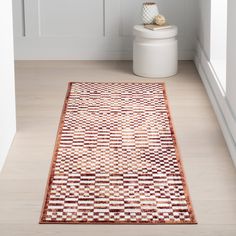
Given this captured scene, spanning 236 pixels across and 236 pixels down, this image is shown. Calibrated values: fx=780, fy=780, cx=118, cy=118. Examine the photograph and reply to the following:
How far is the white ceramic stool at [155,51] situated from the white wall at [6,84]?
1.61 metres

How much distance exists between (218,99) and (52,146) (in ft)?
3.79

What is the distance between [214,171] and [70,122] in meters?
1.17

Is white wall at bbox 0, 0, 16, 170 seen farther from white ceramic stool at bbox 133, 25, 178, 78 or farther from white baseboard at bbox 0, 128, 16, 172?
white ceramic stool at bbox 133, 25, 178, 78

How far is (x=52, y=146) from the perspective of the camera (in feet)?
14.6

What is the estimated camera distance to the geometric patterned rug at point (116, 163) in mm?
3561

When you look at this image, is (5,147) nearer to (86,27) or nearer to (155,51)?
(155,51)

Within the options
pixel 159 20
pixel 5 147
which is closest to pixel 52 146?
pixel 5 147

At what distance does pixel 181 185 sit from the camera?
12.6 ft

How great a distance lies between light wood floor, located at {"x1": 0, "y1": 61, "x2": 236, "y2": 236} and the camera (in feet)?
11.2

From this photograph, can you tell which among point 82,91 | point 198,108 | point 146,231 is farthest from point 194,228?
point 82,91

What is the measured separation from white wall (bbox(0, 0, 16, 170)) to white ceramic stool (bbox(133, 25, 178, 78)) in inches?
63.5

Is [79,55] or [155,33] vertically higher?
[155,33]

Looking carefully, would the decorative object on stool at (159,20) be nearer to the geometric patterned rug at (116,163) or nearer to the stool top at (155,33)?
the stool top at (155,33)

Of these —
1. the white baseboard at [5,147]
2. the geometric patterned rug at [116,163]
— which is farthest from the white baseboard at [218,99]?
the white baseboard at [5,147]
